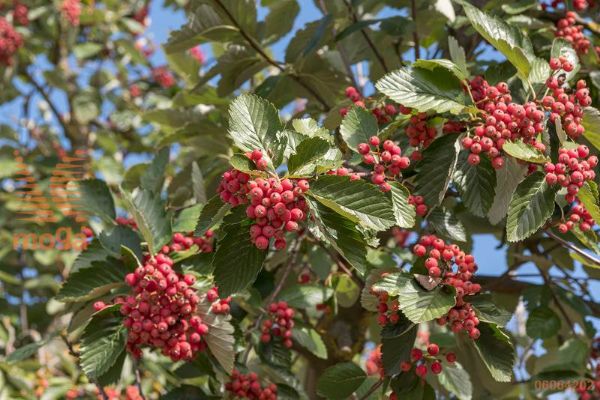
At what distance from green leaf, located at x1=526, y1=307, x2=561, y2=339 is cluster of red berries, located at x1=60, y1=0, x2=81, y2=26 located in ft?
15.1

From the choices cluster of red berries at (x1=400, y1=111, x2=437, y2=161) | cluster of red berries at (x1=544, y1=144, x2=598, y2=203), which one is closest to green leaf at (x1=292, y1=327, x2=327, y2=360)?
cluster of red berries at (x1=400, y1=111, x2=437, y2=161)

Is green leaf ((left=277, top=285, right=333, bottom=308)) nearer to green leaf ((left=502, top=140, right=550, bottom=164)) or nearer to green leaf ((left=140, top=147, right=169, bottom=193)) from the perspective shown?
green leaf ((left=140, top=147, right=169, bottom=193))

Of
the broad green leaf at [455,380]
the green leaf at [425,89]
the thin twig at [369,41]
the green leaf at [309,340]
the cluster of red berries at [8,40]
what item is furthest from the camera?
the cluster of red berries at [8,40]

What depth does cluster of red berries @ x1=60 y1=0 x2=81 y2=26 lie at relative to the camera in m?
5.81

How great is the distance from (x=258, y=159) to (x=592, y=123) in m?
1.00

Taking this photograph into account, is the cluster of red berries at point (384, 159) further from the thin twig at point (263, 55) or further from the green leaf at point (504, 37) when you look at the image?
the thin twig at point (263, 55)

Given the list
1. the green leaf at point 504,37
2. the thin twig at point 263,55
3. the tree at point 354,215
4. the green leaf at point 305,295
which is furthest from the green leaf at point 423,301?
the thin twig at point 263,55

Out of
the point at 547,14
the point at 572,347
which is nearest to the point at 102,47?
the point at 547,14

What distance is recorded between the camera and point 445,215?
6.79 ft

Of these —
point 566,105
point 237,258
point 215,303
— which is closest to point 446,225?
point 566,105

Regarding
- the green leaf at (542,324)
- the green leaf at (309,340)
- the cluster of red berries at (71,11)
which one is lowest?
the green leaf at (542,324)

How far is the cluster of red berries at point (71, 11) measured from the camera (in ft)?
19.1

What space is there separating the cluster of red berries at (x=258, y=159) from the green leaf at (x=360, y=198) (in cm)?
13

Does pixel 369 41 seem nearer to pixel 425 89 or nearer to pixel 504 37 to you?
pixel 504 37
